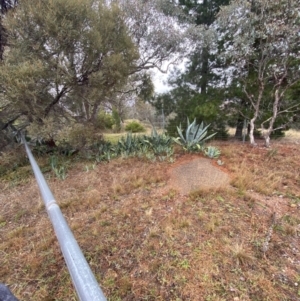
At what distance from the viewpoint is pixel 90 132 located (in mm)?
4281

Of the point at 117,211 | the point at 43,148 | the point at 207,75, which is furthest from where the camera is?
the point at 207,75

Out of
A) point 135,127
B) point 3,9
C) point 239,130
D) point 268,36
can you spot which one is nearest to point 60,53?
point 3,9

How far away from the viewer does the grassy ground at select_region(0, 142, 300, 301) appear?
1543 millimetres

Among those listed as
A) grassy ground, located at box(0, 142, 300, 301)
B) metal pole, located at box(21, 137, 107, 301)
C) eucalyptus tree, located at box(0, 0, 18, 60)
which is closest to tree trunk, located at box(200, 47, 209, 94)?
grassy ground, located at box(0, 142, 300, 301)

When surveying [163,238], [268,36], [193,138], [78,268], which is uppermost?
[268,36]

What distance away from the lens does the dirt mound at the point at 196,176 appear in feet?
9.61

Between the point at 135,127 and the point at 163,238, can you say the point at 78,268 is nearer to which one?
the point at 163,238

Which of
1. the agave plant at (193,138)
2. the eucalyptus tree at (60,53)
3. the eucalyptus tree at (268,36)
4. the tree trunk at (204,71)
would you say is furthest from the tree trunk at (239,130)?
the eucalyptus tree at (60,53)

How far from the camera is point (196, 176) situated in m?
3.21

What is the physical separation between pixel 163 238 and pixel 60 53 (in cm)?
396

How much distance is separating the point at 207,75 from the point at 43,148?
5.68 metres

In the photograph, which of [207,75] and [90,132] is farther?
[207,75]

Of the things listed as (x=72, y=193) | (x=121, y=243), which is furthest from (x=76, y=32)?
(x=121, y=243)

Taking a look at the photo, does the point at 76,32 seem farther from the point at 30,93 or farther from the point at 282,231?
the point at 282,231
